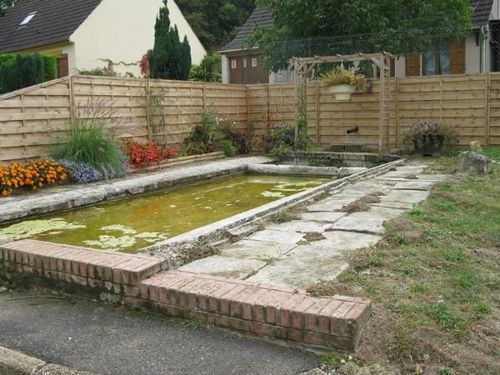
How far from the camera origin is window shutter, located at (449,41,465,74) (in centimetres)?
1630

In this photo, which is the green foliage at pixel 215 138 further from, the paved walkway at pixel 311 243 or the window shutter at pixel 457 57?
the window shutter at pixel 457 57

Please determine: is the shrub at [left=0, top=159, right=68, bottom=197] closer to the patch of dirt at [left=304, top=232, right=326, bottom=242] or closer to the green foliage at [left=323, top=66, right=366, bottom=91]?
the patch of dirt at [left=304, top=232, right=326, bottom=242]

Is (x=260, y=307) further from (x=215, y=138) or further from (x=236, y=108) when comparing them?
(x=236, y=108)

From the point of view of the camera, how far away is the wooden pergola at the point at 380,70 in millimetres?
11094

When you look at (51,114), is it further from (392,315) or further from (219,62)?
(219,62)

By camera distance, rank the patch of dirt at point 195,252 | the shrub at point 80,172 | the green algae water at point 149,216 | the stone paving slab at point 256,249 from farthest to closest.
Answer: the shrub at point 80,172, the green algae water at point 149,216, the stone paving slab at point 256,249, the patch of dirt at point 195,252

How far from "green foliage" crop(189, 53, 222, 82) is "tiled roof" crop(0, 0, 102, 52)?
4.37 metres

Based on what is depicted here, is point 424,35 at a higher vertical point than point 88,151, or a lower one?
higher

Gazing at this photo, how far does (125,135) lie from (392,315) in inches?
335

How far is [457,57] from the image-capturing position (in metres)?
16.4

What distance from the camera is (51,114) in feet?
28.8

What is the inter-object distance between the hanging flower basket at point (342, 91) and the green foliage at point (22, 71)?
637 centimetres

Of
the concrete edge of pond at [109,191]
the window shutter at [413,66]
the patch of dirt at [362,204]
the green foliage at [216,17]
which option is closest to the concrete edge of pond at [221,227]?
the patch of dirt at [362,204]

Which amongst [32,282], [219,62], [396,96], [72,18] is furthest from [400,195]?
[219,62]
